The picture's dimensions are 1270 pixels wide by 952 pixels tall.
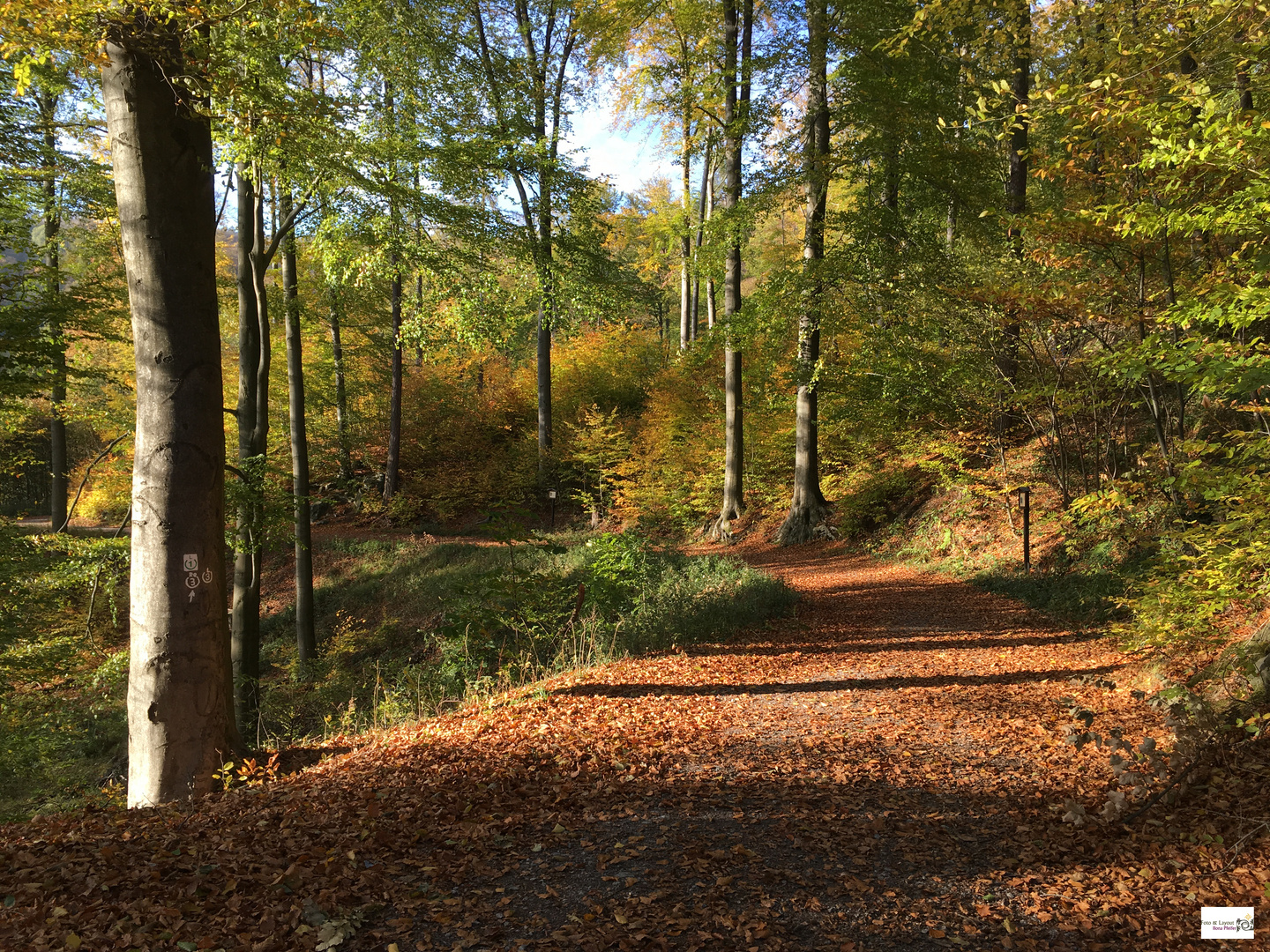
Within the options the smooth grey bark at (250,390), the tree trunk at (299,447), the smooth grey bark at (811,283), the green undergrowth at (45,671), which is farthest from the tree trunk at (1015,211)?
the green undergrowth at (45,671)

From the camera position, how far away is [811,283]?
12773mm

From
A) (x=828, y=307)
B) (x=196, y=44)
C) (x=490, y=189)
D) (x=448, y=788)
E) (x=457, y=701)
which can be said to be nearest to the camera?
(x=448, y=788)

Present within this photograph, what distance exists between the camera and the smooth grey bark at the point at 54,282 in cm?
993

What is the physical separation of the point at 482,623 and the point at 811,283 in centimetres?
907

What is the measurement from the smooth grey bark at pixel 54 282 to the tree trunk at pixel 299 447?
291 cm

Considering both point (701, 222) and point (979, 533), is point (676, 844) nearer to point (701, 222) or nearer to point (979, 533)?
point (979, 533)

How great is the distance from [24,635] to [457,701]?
6.82 m

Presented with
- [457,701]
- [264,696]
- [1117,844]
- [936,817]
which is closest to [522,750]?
[457,701]

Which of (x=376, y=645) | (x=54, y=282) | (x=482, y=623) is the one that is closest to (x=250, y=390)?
(x=54, y=282)

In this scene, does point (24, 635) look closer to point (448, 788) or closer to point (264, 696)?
point (264, 696)

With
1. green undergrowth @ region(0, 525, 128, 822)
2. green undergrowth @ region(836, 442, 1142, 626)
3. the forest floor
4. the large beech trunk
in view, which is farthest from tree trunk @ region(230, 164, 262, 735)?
green undergrowth @ region(836, 442, 1142, 626)

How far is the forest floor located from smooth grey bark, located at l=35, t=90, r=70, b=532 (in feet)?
27.1

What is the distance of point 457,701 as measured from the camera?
6.36 meters

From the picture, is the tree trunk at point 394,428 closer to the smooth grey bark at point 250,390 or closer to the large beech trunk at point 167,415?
the smooth grey bark at point 250,390
